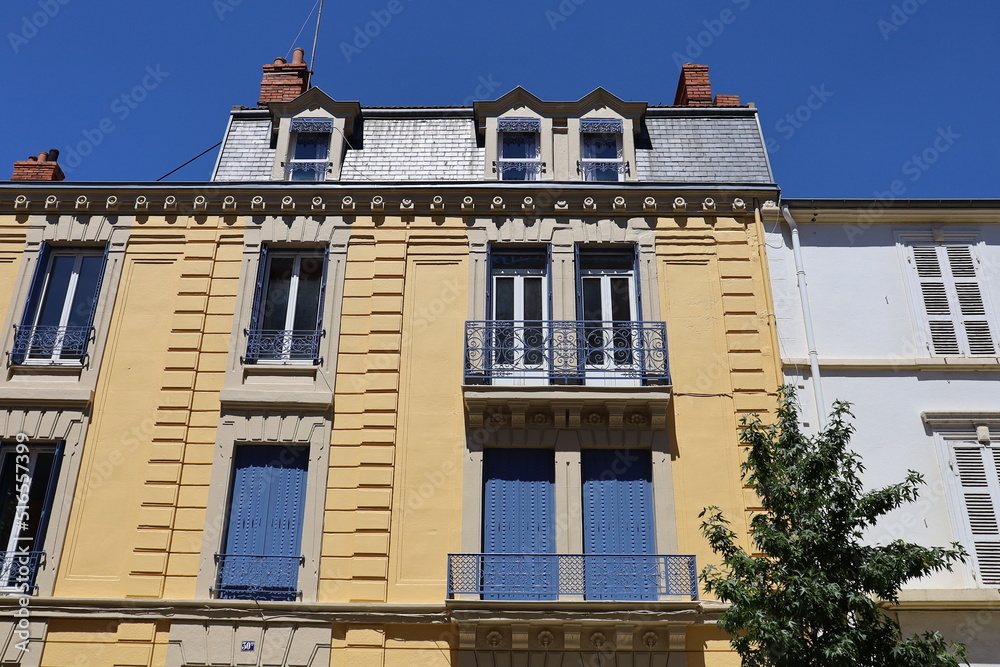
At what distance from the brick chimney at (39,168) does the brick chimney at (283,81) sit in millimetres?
3936

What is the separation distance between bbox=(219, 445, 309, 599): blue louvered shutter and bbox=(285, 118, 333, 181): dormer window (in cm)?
485

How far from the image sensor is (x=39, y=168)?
1620 cm

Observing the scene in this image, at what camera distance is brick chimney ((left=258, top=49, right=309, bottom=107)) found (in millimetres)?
16672

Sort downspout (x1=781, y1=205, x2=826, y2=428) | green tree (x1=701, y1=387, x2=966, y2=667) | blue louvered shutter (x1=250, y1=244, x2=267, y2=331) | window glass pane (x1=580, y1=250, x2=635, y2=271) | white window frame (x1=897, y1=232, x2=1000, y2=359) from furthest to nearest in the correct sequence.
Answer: window glass pane (x1=580, y1=250, x2=635, y2=271)
blue louvered shutter (x1=250, y1=244, x2=267, y2=331)
white window frame (x1=897, y1=232, x2=1000, y2=359)
downspout (x1=781, y1=205, x2=826, y2=428)
green tree (x1=701, y1=387, x2=966, y2=667)

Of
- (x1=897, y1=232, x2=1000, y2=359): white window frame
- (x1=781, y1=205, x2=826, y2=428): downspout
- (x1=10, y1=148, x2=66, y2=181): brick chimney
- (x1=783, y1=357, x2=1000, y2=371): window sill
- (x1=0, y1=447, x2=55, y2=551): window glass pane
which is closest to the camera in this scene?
(x1=0, y1=447, x2=55, y2=551): window glass pane

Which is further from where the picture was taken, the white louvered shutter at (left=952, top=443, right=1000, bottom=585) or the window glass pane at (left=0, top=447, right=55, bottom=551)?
the window glass pane at (left=0, top=447, right=55, bottom=551)

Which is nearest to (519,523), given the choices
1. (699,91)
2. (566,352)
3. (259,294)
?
(566,352)

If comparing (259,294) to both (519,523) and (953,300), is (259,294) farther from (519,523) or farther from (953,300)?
(953,300)

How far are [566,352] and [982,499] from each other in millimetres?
5983

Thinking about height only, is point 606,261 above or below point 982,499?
above

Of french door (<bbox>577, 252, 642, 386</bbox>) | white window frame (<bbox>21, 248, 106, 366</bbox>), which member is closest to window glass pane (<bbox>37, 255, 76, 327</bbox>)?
white window frame (<bbox>21, 248, 106, 366</bbox>)

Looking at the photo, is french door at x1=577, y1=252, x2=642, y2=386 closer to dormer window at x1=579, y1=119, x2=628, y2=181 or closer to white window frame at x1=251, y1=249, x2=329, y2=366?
dormer window at x1=579, y1=119, x2=628, y2=181

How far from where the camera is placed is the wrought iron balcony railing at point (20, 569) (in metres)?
11.8

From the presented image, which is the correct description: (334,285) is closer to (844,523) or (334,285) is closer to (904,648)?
(844,523)
